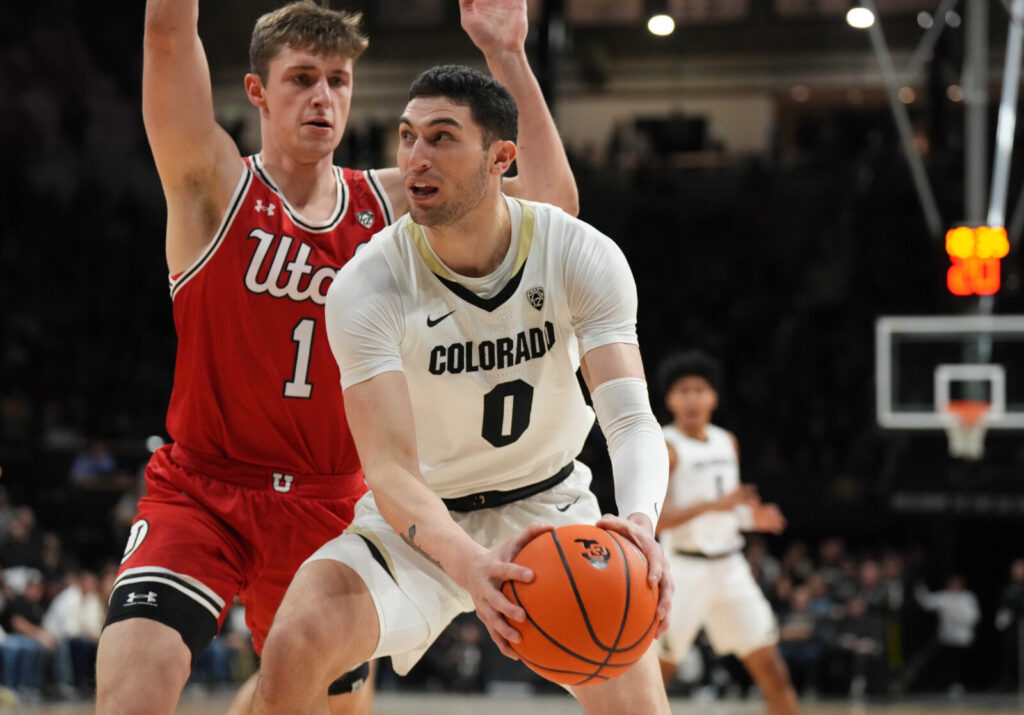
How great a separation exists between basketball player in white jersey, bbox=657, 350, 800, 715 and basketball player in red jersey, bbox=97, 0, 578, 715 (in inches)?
141

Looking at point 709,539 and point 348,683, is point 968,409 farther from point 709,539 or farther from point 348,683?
point 348,683

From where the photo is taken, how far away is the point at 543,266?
3.73 metres

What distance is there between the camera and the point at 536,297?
369cm

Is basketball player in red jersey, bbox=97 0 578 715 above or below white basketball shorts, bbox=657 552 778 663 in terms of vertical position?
above

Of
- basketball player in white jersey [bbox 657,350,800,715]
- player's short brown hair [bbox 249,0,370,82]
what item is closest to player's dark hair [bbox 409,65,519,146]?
player's short brown hair [bbox 249,0,370,82]

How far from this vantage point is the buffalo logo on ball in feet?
10.1

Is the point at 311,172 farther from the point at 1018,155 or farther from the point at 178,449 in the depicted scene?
the point at 1018,155

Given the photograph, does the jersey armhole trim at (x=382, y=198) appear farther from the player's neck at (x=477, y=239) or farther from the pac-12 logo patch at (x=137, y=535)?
the pac-12 logo patch at (x=137, y=535)

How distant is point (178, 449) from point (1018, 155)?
1956 cm

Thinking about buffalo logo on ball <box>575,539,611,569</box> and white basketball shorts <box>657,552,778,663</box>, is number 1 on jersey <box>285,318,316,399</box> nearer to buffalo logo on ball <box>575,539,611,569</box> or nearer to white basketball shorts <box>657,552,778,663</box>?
buffalo logo on ball <box>575,539,611,569</box>

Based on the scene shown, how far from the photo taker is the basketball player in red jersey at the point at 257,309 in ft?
12.9

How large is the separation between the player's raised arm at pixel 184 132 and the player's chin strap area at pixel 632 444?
1.40 metres

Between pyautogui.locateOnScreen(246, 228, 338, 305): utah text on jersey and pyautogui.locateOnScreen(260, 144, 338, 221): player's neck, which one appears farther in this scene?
pyautogui.locateOnScreen(260, 144, 338, 221): player's neck

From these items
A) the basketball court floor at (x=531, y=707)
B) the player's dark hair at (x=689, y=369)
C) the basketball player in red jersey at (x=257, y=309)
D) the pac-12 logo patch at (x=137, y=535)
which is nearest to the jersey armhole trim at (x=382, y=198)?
the basketball player in red jersey at (x=257, y=309)
